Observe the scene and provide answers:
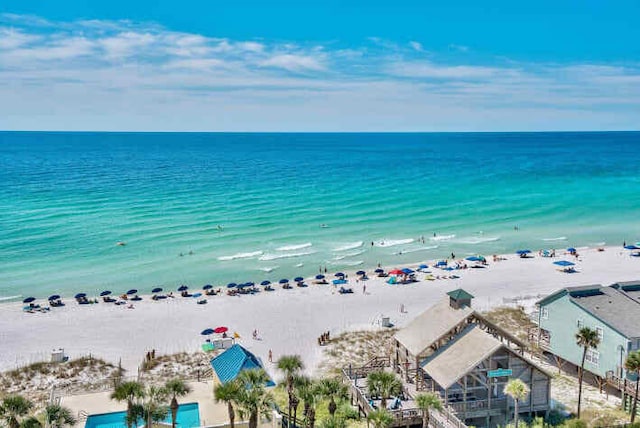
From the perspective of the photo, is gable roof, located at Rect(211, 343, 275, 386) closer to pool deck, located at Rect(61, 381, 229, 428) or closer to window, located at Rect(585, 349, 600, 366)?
pool deck, located at Rect(61, 381, 229, 428)

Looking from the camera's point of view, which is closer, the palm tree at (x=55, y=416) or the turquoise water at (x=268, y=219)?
the palm tree at (x=55, y=416)

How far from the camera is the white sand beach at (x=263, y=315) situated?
40406 millimetres

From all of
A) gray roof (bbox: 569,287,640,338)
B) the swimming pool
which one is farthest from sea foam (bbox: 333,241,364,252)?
the swimming pool

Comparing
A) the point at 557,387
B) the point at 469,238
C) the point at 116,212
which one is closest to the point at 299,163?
the point at 116,212

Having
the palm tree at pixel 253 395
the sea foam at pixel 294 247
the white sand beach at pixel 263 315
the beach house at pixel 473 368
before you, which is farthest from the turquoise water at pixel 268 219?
the palm tree at pixel 253 395

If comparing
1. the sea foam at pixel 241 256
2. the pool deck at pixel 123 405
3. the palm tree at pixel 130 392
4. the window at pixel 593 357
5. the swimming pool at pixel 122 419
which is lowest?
the swimming pool at pixel 122 419

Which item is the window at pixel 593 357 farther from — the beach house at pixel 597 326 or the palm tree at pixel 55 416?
the palm tree at pixel 55 416

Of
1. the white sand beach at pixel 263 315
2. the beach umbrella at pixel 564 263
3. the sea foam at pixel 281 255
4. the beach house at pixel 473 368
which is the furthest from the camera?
the sea foam at pixel 281 255

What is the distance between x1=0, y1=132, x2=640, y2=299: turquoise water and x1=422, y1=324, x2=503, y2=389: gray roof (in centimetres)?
3333

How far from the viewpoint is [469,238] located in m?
76.8

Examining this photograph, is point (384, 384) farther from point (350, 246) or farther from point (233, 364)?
point (350, 246)

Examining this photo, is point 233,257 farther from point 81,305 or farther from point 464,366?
point 464,366

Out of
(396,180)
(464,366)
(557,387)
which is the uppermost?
(396,180)

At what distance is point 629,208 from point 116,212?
8239cm
